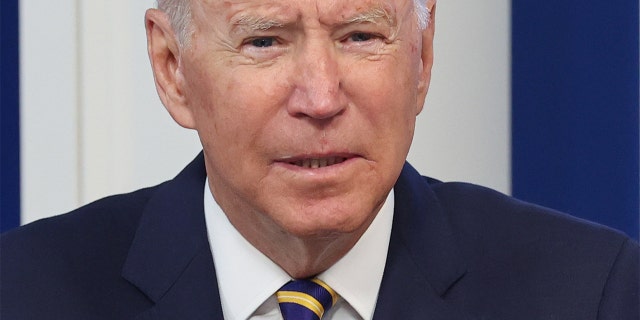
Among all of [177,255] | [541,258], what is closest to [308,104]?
[177,255]

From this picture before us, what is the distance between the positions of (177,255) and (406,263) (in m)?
0.38

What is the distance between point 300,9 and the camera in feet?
5.71

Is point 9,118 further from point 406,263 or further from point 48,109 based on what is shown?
point 406,263

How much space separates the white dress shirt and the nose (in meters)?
0.31

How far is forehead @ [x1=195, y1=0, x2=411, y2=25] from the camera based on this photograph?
1.74 meters

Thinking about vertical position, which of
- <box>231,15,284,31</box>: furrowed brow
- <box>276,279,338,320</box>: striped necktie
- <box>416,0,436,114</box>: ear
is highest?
<box>231,15,284,31</box>: furrowed brow

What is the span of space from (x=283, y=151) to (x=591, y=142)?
44.5 inches

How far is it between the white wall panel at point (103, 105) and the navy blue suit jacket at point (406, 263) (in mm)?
570

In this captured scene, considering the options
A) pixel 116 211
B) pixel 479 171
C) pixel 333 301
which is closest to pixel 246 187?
pixel 333 301

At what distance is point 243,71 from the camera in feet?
5.89

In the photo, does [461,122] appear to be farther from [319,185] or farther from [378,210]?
[319,185]

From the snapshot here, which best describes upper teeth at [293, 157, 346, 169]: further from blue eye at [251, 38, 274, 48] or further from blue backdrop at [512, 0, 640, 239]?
blue backdrop at [512, 0, 640, 239]

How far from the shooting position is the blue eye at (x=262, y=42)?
5.88 ft

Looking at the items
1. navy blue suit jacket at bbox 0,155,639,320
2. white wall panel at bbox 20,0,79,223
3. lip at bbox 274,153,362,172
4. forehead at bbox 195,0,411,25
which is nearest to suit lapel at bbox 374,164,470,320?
navy blue suit jacket at bbox 0,155,639,320
